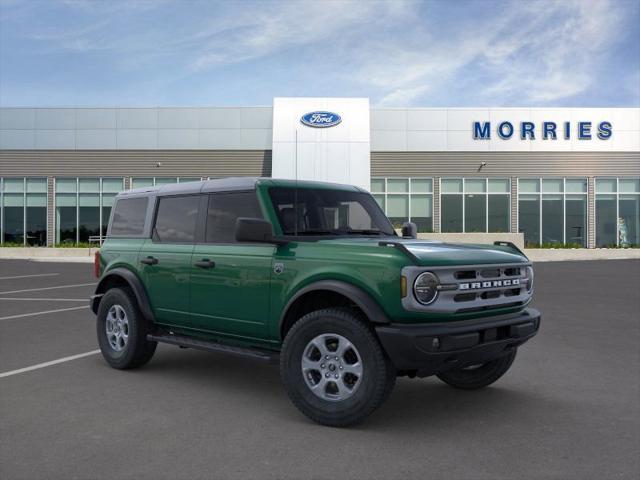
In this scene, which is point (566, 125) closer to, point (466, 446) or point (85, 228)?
point (85, 228)

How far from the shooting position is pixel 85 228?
35688 mm

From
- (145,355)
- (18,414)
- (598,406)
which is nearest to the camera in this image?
(18,414)

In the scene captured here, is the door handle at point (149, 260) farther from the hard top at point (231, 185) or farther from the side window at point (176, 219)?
the hard top at point (231, 185)

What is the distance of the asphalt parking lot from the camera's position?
12.3 feet

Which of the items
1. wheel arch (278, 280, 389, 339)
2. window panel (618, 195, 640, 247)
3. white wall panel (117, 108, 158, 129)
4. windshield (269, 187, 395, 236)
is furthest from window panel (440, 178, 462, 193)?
wheel arch (278, 280, 389, 339)

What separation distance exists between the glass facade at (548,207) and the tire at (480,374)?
31671 millimetres

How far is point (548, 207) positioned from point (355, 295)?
33.9 metres

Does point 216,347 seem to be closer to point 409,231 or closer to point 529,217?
point 409,231

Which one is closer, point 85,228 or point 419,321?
point 419,321

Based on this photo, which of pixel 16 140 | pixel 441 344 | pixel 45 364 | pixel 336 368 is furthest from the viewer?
pixel 16 140

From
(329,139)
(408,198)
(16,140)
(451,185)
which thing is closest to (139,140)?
(16,140)

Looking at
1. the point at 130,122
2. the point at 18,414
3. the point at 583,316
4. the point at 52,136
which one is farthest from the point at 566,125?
the point at 18,414

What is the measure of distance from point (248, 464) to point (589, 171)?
35.9m

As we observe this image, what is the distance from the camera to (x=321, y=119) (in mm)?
33031
